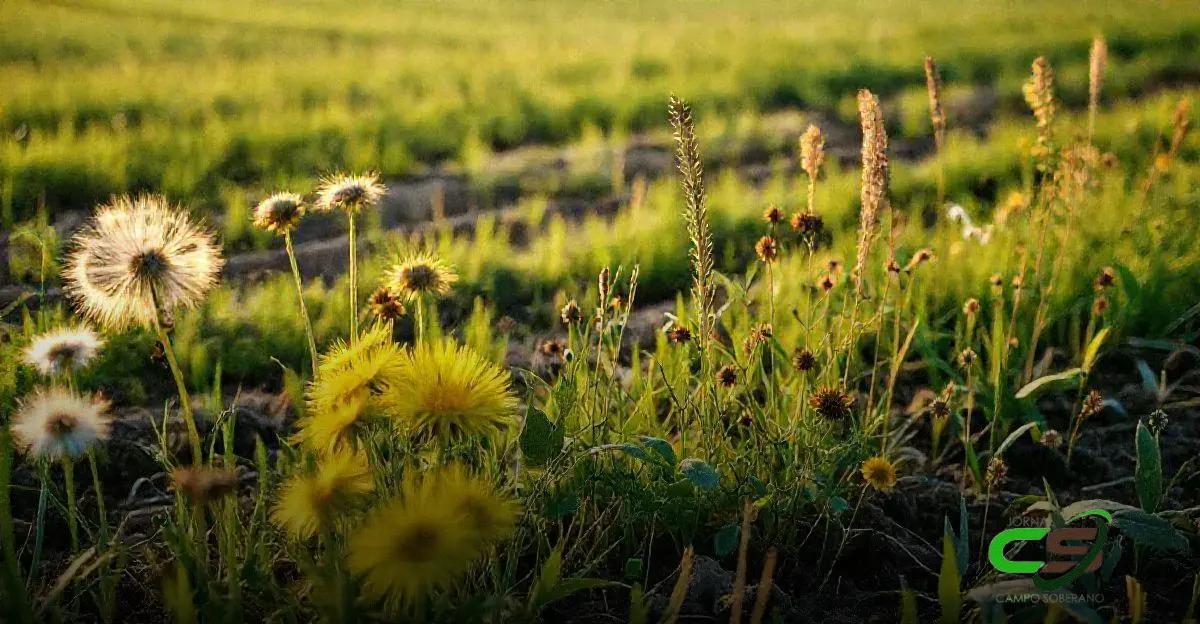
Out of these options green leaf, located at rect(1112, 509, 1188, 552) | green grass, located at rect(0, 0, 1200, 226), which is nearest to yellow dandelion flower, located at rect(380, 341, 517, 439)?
green leaf, located at rect(1112, 509, 1188, 552)

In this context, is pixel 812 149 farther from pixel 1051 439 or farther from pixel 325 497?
pixel 325 497

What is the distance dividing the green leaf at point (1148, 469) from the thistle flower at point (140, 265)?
1972 millimetres

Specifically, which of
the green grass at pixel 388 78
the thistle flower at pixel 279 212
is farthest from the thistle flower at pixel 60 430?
the green grass at pixel 388 78

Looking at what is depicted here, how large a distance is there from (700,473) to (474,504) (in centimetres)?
48

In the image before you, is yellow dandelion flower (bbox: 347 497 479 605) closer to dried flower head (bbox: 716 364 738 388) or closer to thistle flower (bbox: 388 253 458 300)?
thistle flower (bbox: 388 253 458 300)

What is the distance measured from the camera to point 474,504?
1328 millimetres

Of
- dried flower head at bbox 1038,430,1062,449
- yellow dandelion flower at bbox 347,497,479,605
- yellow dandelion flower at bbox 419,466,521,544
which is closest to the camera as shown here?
yellow dandelion flower at bbox 347,497,479,605

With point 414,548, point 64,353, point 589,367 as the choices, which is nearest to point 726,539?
point 414,548

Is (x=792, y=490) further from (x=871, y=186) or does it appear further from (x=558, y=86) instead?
(x=558, y=86)

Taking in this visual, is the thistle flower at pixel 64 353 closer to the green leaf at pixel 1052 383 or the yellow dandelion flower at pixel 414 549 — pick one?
the yellow dandelion flower at pixel 414 549

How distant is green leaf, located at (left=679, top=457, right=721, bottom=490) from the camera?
160 centimetres

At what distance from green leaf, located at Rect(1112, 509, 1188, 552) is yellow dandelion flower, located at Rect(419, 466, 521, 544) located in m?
1.24

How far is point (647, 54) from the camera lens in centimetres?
1166

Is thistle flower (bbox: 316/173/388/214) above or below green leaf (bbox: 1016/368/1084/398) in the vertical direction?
above
